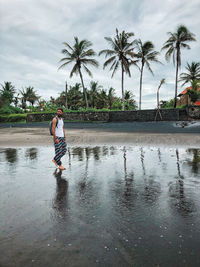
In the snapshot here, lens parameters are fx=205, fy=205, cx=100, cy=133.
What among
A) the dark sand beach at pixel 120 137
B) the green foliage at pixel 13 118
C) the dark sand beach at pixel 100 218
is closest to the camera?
the dark sand beach at pixel 100 218

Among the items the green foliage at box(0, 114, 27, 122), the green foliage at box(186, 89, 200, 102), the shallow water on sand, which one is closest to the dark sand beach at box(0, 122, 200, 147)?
the shallow water on sand

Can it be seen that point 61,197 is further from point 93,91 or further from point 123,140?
point 93,91

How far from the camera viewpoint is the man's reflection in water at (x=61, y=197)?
2.80 meters

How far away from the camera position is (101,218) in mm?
2496

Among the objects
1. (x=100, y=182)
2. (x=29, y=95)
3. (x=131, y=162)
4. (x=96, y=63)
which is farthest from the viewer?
(x=29, y=95)

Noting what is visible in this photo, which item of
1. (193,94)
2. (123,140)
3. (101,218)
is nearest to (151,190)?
(101,218)

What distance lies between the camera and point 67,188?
12.2ft

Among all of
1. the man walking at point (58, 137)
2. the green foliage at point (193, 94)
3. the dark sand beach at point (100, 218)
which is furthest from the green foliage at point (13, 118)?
the dark sand beach at point (100, 218)

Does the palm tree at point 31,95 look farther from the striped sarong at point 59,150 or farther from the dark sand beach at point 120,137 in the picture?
the striped sarong at point 59,150

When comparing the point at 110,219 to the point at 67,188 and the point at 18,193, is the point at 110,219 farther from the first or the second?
the point at 18,193

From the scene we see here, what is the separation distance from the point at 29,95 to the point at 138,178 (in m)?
62.1

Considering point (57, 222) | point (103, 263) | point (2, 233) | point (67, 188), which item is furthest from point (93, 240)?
point (67, 188)

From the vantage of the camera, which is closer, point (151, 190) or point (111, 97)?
point (151, 190)

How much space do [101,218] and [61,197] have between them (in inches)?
39.2
